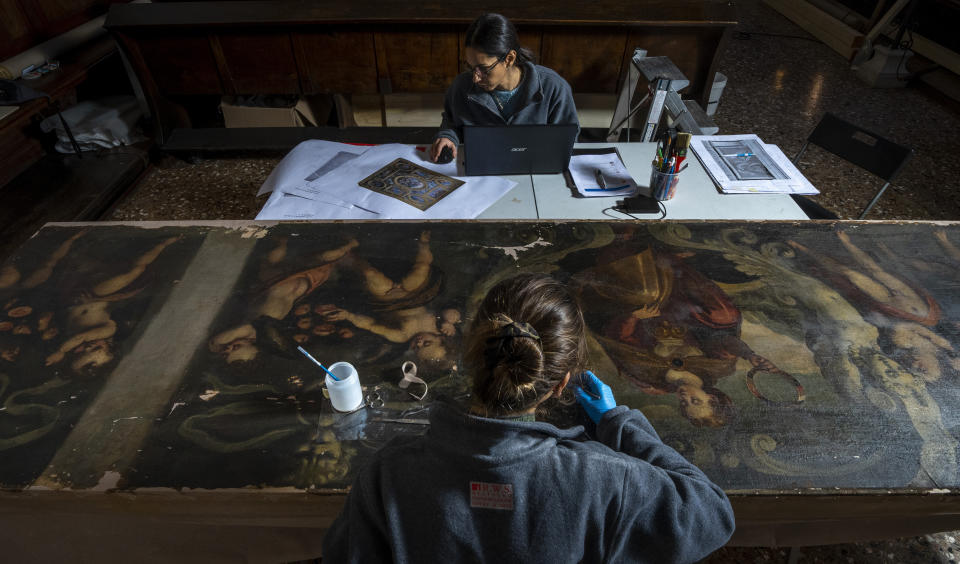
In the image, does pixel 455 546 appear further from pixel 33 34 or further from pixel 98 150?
pixel 33 34

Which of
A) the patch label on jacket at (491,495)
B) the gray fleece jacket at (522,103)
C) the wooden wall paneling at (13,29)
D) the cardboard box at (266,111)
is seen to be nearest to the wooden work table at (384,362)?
the patch label on jacket at (491,495)

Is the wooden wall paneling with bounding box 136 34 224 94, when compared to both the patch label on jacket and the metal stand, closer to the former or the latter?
the metal stand

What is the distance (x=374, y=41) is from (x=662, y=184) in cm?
207

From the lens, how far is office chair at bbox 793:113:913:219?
212cm

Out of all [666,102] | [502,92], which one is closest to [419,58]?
[502,92]

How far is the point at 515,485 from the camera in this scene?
2.64 ft

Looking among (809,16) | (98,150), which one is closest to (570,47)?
(98,150)

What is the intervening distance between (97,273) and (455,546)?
4.56ft

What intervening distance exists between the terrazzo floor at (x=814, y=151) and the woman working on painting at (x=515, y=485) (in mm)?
1381

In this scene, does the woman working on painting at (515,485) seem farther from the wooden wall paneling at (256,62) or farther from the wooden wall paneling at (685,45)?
the wooden wall paneling at (256,62)

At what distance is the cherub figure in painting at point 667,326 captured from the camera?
124 centimetres

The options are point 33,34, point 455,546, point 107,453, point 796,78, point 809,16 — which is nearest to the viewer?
point 455,546

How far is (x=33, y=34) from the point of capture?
3434 millimetres

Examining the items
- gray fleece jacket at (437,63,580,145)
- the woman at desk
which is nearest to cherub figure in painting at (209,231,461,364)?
the woman at desk
